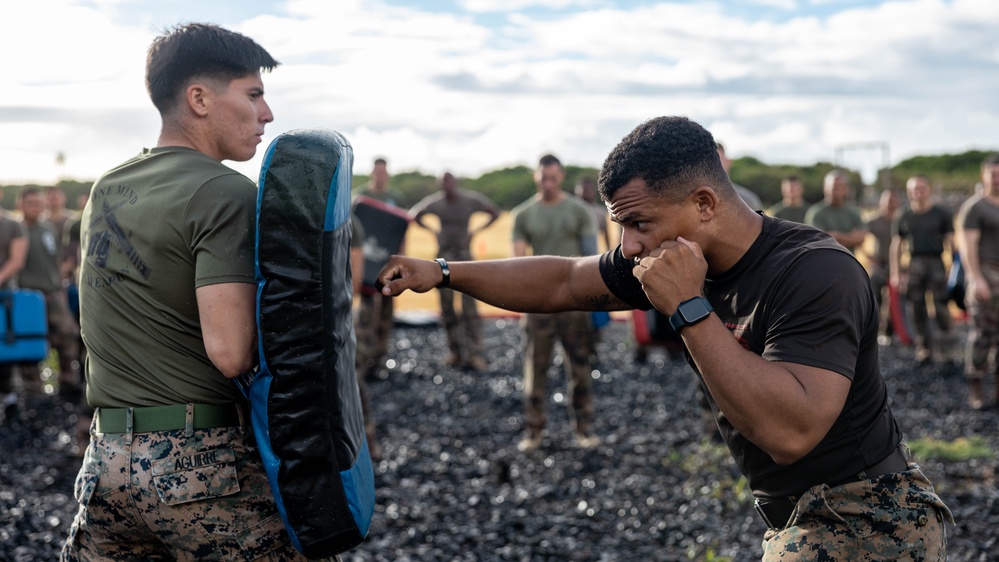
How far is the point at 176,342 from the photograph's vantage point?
275 centimetres

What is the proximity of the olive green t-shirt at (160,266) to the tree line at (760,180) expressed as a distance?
43.7 metres

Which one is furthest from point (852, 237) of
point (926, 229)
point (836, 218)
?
point (926, 229)

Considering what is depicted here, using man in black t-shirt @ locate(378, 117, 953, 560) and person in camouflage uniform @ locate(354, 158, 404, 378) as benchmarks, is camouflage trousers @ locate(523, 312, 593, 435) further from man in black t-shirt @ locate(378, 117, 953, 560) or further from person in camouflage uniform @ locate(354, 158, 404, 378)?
man in black t-shirt @ locate(378, 117, 953, 560)

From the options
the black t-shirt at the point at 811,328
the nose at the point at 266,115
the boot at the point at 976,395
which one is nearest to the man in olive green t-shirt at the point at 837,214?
the boot at the point at 976,395

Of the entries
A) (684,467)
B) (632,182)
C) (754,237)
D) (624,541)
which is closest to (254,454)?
(632,182)

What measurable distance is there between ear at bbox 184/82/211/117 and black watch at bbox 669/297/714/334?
153 centimetres

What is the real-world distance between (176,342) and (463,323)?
10.2 meters

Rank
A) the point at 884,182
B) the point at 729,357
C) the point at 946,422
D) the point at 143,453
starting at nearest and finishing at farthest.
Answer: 1. the point at 729,357
2. the point at 143,453
3. the point at 946,422
4. the point at 884,182

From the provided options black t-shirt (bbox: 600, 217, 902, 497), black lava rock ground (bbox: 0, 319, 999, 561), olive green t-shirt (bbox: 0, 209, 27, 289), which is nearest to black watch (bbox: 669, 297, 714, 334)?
black t-shirt (bbox: 600, 217, 902, 497)

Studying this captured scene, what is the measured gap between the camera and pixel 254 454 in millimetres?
2773

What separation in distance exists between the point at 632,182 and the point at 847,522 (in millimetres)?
1108

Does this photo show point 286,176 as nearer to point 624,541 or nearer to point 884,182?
point 624,541

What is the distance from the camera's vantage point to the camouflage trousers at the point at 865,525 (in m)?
2.62

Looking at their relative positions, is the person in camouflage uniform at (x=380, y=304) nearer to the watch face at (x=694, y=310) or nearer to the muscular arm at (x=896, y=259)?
the muscular arm at (x=896, y=259)
